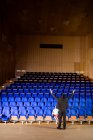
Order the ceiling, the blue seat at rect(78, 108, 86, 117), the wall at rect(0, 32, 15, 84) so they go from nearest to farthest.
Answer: the blue seat at rect(78, 108, 86, 117), the ceiling, the wall at rect(0, 32, 15, 84)

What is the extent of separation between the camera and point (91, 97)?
35.1 feet

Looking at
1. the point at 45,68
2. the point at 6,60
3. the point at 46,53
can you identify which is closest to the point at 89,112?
the point at 6,60

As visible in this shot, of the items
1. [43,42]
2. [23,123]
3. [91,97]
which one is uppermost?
[43,42]

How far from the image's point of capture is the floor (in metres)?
6.70

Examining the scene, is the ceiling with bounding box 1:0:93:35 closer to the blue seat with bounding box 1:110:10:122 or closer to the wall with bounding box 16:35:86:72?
the wall with bounding box 16:35:86:72

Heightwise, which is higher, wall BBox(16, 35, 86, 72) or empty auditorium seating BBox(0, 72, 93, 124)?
wall BBox(16, 35, 86, 72)

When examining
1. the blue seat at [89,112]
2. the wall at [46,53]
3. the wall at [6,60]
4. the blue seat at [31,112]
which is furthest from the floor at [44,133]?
the wall at [46,53]

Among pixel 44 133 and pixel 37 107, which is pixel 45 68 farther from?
pixel 44 133

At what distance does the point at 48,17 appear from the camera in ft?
45.5

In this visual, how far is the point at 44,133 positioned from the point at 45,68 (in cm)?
1205

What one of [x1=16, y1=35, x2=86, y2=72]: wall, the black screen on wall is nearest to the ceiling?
[x1=16, y1=35, x2=86, y2=72]: wall

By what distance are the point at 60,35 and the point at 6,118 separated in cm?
1103

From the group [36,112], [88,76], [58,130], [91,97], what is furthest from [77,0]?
[88,76]

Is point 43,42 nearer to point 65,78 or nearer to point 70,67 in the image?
point 70,67
